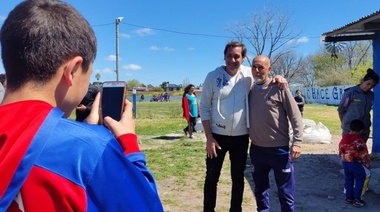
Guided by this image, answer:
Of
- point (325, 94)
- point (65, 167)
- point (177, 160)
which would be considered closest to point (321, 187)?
point (177, 160)

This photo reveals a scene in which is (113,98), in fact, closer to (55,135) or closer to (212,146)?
(55,135)

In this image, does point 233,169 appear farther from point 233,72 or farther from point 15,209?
point 15,209

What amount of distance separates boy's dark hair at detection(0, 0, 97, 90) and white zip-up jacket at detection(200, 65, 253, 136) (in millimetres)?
2675

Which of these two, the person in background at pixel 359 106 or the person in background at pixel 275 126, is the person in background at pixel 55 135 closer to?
the person in background at pixel 275 126

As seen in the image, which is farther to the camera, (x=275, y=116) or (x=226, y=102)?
(x=226, y=102)

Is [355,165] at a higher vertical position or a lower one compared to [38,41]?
lower

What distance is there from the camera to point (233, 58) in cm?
352

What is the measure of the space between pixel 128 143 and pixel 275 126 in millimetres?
2601

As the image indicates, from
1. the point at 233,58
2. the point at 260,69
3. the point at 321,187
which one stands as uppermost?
the point at 233,58

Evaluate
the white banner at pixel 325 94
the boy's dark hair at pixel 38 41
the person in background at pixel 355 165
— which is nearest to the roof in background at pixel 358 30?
the person in background at pixel 355 165

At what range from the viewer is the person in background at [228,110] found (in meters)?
3.51

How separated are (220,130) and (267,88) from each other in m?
0.66

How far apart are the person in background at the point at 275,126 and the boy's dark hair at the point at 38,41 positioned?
2.70 m

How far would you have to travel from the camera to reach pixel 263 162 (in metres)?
3.50
